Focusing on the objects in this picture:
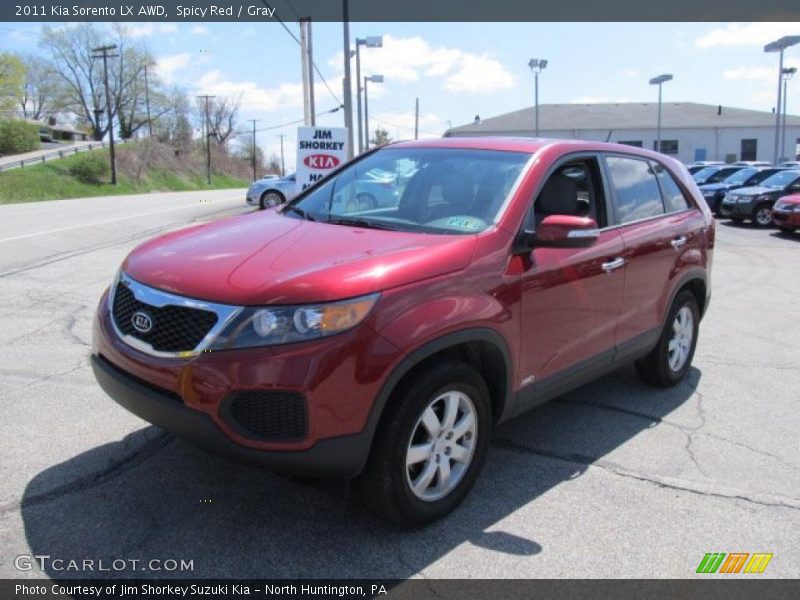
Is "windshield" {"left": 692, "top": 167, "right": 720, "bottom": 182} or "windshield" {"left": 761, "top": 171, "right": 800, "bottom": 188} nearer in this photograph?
"windshield" {"left": 761, "top": 171, "right": 800, "bottom": 188}

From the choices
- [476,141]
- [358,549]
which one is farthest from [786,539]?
[476,141]

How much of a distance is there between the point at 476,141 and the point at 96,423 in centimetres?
292

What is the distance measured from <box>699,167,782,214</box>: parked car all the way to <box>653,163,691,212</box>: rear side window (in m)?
18.7

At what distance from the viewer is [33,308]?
23.6 ft

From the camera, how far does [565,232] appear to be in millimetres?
3475

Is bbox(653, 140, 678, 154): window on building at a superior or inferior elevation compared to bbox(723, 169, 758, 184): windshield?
superior

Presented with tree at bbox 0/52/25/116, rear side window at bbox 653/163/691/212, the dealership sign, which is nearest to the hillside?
tree at bbox 0/52/25/116

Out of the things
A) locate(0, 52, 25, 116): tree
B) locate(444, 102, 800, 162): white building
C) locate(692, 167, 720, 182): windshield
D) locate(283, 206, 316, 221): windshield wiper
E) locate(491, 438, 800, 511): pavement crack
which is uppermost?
locate(0, 52, 25, 116): tree

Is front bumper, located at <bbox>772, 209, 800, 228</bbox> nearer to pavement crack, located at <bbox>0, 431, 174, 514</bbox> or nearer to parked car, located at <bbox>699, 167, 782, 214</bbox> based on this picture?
parked car, located at <bbox>699, 167, 782, 214</bbox>

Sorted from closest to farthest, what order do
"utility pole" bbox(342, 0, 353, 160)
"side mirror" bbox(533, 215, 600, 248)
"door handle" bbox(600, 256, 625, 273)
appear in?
"side mirror" bbox(533, 215, 600, 248)
"door handle" bbox(600, 256, 625, 273)
"utility pole" bbox(342, 0, 353, 160)

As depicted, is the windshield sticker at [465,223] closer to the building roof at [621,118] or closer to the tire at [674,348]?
the tire at [674,348]

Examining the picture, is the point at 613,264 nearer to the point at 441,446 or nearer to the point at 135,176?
the point at 441,446

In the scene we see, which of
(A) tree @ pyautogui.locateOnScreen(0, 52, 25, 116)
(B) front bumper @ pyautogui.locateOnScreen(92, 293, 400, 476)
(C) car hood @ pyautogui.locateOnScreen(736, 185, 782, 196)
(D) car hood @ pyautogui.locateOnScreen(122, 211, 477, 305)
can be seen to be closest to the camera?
(B) front bumper @ pyautogui.locateOnScreen(92, 293, 400, 476)

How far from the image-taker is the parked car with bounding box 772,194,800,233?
54.5 ft
